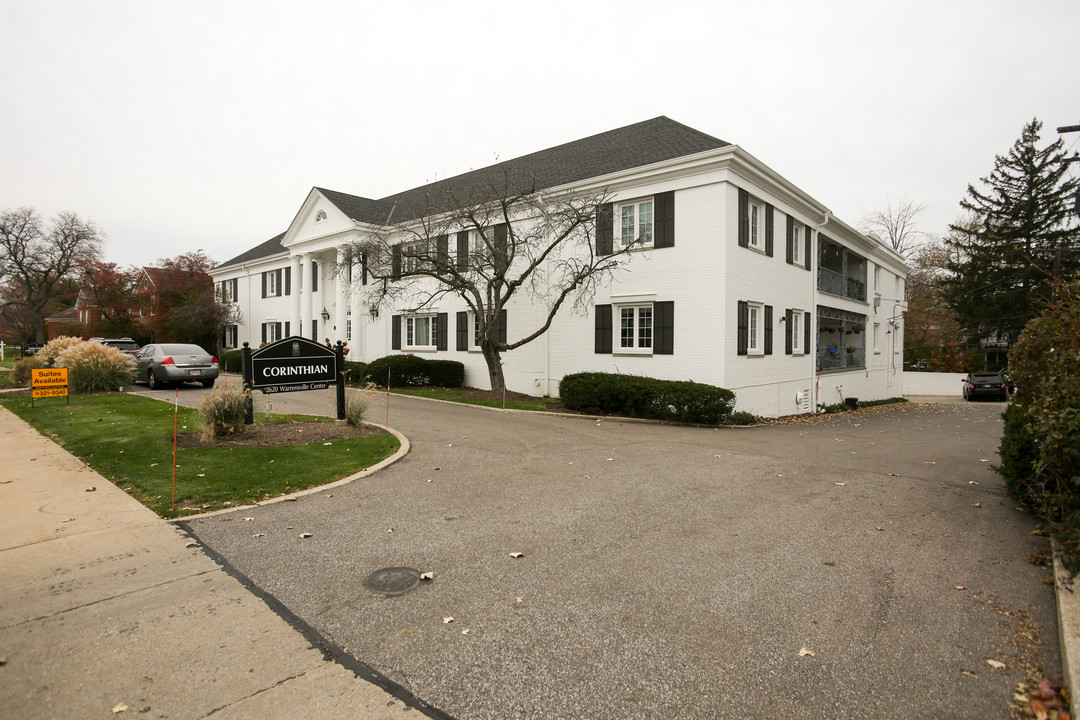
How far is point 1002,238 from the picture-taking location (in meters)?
38.2

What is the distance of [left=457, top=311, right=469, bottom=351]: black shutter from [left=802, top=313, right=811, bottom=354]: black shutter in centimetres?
1266

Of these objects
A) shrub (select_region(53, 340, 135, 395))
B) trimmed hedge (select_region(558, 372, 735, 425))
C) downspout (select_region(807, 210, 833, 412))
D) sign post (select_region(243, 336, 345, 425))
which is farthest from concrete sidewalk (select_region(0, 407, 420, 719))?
downspout (select_region(807, 210, 833, 412))

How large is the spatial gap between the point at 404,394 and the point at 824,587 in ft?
55.6

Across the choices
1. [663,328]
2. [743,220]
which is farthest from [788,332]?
[663,328]

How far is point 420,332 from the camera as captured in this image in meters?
25.1

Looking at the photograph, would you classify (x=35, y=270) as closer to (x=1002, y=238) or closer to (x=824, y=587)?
(x=824, y=587)

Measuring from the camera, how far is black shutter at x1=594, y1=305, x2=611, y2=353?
59.0 ft

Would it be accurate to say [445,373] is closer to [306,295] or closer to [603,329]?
[603,329]

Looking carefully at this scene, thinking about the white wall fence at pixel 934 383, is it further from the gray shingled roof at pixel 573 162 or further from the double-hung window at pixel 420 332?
the double-hung window at pixel 420 332

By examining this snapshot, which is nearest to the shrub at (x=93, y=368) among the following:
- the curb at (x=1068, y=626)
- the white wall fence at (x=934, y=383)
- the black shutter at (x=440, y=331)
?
the black shutter at (x=440, y=331)

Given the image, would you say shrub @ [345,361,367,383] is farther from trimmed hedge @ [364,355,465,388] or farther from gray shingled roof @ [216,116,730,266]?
gray shingled roof @ [216,116,730,266]

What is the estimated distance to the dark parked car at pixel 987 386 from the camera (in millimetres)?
31125

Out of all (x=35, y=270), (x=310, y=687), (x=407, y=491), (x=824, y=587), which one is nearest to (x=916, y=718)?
(x=824, y=587)

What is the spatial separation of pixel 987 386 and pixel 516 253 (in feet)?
→ 96.2
